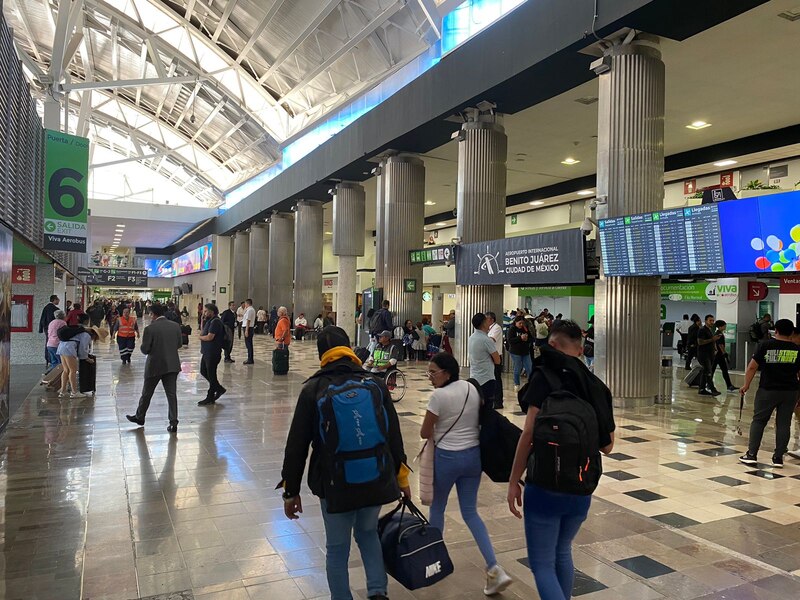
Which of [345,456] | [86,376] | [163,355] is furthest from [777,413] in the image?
[86,376]

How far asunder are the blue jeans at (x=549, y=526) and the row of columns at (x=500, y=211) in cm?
757

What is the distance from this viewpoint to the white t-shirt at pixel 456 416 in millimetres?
3283

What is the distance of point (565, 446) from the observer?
246cm

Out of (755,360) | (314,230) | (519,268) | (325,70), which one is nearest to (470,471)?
(755,360)

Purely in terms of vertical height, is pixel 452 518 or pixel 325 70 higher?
pixel 325 70

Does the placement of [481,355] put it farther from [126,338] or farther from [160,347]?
[126,338]

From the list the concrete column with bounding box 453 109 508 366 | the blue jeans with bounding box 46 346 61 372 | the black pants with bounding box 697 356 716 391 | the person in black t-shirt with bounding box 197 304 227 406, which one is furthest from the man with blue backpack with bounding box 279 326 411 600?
the concrete column with bounding box 453 109 508 366

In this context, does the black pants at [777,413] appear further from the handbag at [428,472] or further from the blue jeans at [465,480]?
the handbag at [428,472]

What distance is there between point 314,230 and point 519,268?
15.9 metres

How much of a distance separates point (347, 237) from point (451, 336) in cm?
633

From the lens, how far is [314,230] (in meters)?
27.0

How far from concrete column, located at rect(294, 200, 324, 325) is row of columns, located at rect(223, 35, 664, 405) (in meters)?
0.04

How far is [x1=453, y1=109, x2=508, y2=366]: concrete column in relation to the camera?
13902 mm

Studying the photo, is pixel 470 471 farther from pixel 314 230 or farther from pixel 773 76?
pixel 314 230
